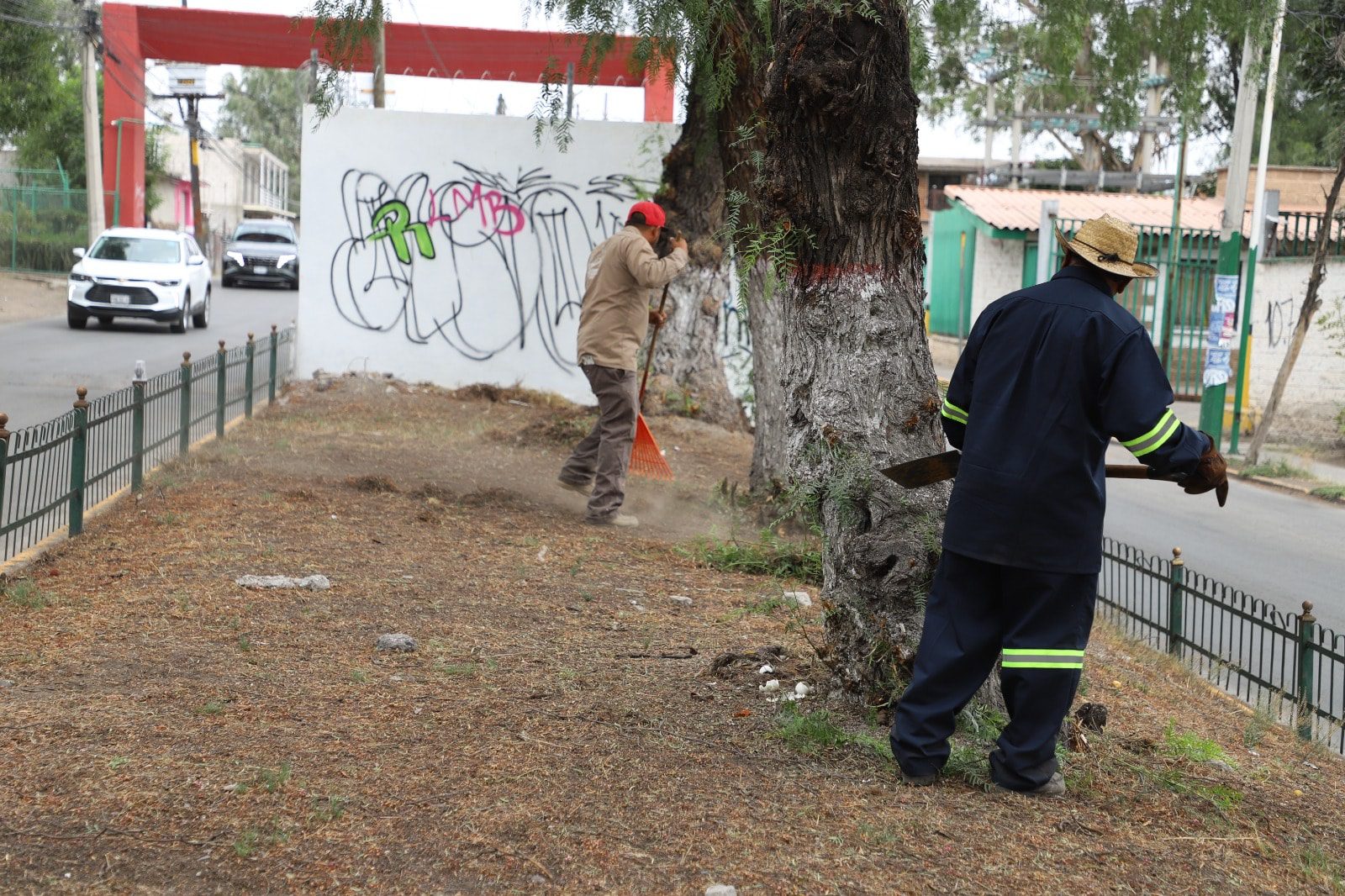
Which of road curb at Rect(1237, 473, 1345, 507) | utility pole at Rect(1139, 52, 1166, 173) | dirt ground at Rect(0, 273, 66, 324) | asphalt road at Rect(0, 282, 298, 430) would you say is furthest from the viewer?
utility pole at Rect(1139, 52, 1166, 173)

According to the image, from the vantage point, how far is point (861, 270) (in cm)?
426

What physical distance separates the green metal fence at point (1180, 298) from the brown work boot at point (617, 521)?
14.6m

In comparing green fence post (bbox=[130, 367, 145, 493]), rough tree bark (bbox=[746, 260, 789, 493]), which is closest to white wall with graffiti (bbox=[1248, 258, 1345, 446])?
rough tree bark (bbox=[746, 260, 789, 493])

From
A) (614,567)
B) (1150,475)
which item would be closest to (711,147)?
(614,567)

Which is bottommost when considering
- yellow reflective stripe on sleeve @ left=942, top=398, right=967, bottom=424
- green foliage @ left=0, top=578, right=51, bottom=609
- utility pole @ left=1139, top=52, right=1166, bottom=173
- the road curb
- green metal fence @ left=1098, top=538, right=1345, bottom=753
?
the road curb

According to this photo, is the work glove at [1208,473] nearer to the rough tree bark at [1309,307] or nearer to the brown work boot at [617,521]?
the brown work boot at [617,521]

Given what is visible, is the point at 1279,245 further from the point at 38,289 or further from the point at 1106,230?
the point at 38,289

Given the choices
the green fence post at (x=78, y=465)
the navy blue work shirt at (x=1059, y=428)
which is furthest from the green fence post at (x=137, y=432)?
the navy blue work shirt at (x=1059, y=428)

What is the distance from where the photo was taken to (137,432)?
8.09 m

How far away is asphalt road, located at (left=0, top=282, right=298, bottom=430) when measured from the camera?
1331 cm

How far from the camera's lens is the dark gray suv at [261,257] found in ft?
114

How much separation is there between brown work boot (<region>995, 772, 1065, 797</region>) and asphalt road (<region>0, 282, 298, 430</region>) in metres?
9.80

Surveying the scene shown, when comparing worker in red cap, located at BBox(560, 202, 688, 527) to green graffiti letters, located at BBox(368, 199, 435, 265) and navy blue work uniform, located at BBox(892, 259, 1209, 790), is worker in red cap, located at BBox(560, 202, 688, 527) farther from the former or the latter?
green graffiti letters, located at BBox(368, 199, 435, 265)

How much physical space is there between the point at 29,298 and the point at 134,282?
7377 millimetres
